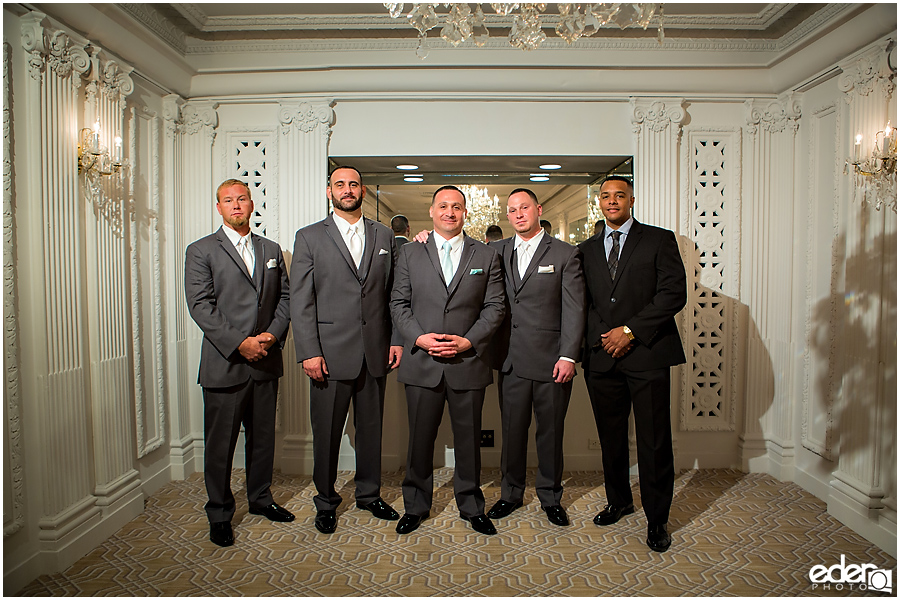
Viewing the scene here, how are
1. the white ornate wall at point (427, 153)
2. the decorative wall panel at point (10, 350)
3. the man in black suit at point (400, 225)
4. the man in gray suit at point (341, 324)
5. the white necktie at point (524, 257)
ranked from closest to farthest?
the decorative wall panel at point (10, 350), the white ornate wall at point (427, 153), the man in gray suit at point (341, 324), the white necktie at point (524, 257), the man in black suit at point (400, 225)

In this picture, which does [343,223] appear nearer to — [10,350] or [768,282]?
[10,350]

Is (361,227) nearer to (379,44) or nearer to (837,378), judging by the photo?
(379,44)

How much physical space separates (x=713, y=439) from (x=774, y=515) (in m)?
0.89

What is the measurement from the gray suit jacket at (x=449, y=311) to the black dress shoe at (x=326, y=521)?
35.4 inches

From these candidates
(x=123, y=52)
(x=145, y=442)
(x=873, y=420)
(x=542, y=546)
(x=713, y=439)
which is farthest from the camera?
(x=713, y=439)

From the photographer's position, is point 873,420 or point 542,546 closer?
point 542,546

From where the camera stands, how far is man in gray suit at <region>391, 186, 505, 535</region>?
9.97 feet

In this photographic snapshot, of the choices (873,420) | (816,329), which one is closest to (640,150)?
(816,329)

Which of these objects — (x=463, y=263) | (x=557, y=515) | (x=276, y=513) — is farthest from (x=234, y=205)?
(x=557, y=515)

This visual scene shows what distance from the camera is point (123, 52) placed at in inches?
135

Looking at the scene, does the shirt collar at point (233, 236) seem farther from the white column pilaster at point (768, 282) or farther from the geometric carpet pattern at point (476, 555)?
the white column pilaster at point (768, 282)

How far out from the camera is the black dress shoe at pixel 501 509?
329 centimetres

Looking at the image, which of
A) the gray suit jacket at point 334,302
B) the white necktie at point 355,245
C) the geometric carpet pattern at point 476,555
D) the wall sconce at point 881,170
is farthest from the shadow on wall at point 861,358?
the white necktie at point 355,245

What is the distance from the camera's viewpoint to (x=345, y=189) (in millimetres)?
3141
